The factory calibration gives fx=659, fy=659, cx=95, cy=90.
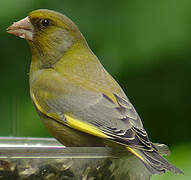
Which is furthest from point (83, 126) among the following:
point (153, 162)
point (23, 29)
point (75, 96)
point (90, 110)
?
point (23, 29)

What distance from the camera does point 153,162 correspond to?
9.32ft

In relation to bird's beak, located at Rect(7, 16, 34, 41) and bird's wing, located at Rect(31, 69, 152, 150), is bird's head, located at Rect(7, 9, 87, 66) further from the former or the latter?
bird's wing, located at Rect(31, 69, 152, 150)

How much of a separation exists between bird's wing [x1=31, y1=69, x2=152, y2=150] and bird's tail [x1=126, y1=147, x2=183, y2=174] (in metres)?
0.04

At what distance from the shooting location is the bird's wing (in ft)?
9.79

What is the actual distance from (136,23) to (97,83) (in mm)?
1305

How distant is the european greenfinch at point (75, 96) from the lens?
2975 millimetres

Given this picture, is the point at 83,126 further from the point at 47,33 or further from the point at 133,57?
the point at 133,57

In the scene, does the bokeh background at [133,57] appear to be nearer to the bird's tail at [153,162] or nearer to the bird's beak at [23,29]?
the bird's beak at [23,29]

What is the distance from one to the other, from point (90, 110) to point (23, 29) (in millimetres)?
772

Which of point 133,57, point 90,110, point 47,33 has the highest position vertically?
point 47,33

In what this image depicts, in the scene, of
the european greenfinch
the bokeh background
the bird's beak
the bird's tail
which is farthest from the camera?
the bokeh background

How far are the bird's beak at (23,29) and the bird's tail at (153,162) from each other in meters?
1.15

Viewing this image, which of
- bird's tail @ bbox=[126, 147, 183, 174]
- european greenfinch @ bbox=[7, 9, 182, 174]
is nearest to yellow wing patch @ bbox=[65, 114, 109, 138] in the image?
european greenfinch @ bbox=[7, 9, 182, 174]

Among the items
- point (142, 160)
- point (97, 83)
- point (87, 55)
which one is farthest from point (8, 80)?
point (142, 160)
